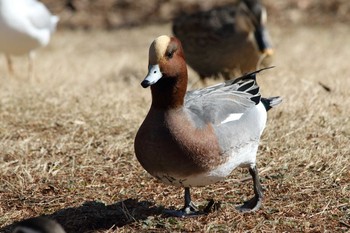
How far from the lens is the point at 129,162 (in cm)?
465

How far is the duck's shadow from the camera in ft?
12.6

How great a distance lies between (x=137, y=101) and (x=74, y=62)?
2419 mm

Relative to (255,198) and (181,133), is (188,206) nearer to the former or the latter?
(255,198)

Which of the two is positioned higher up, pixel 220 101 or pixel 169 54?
pixel 169 54

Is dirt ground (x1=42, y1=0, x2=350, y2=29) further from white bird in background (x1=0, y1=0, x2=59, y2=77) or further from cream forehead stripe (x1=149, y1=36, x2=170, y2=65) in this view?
cream forehead stripe (x1=149, y1=36, x2=170, y2=65)

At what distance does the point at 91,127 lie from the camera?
17.2 feet

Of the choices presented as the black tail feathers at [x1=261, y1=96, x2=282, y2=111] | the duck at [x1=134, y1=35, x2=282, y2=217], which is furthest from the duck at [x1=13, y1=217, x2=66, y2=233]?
the black tail feathers at [x1=261, y1=96, x2=282, y2=111]

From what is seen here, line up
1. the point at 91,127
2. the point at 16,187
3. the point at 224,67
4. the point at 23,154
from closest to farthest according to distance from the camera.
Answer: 1. the point at 16,187
2. the point at 23,154
3. the point at 91,127
4. the point at 224,67

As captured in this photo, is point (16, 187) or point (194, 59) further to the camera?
point (194, 59)

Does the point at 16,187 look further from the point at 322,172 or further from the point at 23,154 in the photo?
the point at 322,172

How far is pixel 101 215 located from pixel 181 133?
2.56 feet

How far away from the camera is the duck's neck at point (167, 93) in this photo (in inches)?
139

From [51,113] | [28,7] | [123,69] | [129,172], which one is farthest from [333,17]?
[129,172]

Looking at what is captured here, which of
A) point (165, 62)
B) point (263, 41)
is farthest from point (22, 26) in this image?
point (165, 62)
